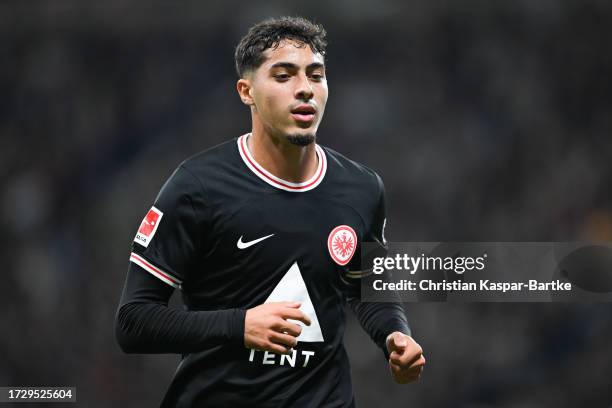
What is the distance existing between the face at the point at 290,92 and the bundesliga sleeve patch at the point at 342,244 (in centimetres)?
34

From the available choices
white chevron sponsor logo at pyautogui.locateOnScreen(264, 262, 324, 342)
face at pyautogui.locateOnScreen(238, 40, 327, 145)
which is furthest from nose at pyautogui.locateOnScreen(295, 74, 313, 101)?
white chevron sponsor logo at pyautogui.locateOnScreen(264, 262, 324, 342)

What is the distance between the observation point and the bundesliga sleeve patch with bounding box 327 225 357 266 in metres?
2.79

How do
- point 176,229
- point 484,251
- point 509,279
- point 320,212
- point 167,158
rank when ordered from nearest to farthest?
1. point 176,229
2. point 320,212
3. point 509,279
4. point 484,251
5. point 167,158

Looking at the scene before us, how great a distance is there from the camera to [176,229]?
102 inches

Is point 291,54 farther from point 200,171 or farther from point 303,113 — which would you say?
point 200,171

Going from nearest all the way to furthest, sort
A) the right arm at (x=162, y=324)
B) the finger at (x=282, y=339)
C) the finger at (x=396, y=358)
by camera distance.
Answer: the finger at (x=282, y=339), the right arm at (x=162, y=324), the finger at (x=396, y=358)

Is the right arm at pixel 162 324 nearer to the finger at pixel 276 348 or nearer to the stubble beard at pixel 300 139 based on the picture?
the finger at pixel 276 348

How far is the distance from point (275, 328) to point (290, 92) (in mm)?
803

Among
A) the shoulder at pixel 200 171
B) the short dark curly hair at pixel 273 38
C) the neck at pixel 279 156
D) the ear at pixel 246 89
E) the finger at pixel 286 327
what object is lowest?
the finger at pixel 286 327

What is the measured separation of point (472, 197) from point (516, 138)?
0.64 meters

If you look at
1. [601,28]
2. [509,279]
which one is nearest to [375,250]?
[509,279]

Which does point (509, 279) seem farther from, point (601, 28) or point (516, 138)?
point (601, 28)

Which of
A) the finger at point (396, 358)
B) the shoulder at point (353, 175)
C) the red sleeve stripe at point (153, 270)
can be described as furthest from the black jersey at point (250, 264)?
the finger at point (396, 358)

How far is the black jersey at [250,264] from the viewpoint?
2605 mm
